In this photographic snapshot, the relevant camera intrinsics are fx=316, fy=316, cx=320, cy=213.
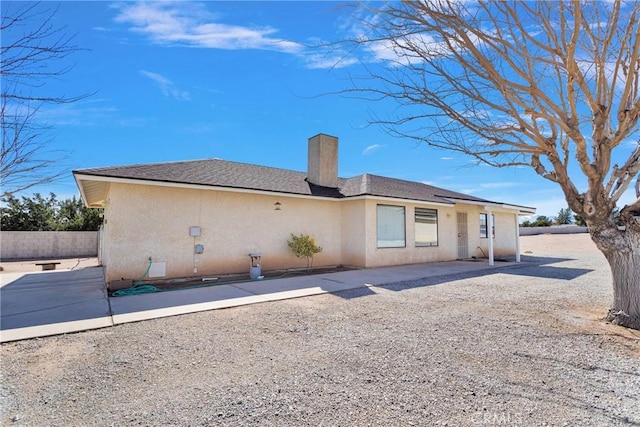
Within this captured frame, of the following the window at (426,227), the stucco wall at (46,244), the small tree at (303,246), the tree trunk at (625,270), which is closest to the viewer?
the tree trunk at (625,270)

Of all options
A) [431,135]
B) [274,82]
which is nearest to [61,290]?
[274,82]

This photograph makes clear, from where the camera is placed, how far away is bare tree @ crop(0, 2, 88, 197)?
296 cm

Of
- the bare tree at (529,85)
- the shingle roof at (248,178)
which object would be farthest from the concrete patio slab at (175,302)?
the bare tree at (529,85)

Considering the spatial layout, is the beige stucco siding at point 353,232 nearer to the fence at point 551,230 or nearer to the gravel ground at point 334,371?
the gravel ground at point 334,371

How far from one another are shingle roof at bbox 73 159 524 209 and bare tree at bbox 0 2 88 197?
169 inches

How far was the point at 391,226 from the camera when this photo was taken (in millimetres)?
13133

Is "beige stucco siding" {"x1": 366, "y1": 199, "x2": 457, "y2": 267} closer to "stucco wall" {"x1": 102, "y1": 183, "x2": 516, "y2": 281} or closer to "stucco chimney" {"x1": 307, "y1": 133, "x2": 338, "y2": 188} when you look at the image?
"stucco wall" {"x1": 102, "y1": 183, "x2": 516, "y2": 281}

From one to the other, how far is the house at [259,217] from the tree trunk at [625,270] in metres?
7.32

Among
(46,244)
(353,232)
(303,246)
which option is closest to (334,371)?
(303,246)

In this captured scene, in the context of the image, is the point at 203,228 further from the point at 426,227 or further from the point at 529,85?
the point at 426,227

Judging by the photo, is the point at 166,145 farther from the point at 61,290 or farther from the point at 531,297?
the point at 531,297

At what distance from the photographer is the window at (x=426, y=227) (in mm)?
14141

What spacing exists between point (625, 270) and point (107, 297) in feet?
33.5

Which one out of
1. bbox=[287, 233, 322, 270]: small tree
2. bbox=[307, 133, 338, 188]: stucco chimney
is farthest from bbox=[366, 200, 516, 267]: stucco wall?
bbox=[307, 133, 338, 188]: stucco chimney
